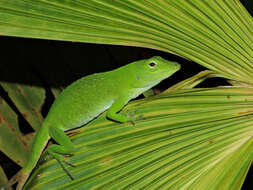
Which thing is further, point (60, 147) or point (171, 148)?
point (60, 147)

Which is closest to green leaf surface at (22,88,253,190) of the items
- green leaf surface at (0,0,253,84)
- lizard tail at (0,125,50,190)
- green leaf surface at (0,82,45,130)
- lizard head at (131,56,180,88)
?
green leaf surface at (0,0,253,84)

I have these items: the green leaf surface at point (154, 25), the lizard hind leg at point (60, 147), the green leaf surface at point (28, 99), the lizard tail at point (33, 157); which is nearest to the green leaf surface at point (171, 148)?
the lizard hind leg at point (60, 147)

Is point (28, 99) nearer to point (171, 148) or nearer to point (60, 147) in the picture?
point (60, 147)

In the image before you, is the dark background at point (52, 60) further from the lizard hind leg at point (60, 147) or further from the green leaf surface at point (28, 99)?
the lizard hind leg at point (60, 147)

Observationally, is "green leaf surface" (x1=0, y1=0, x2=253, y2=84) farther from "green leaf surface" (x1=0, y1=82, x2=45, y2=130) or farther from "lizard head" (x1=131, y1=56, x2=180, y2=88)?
"green leaf surface" (x1=0, y1=82, x2=45, y2=130)

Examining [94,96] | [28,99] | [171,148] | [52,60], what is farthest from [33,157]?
[171,148]

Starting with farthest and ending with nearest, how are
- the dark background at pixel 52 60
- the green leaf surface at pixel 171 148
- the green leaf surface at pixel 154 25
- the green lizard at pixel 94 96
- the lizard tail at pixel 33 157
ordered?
the dark background at pixel 52 60 < the green lizard at pixel 94 96 < the lizard tail at pixel 33 157 < the green leaf surface at pixel 171 148 < the green leaf surface at pixel 154 25

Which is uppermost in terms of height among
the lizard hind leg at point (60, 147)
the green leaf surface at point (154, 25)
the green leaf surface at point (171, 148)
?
the green leaf surface at point (154, 25)
